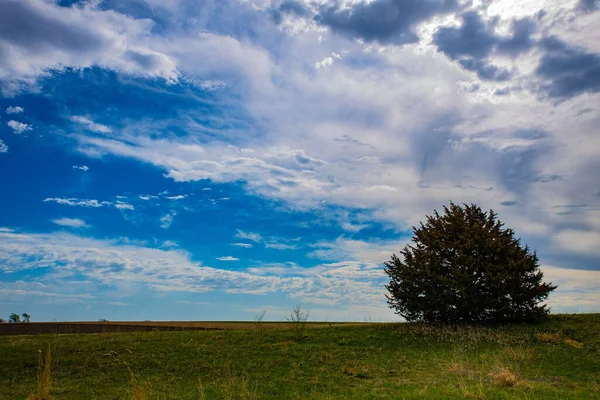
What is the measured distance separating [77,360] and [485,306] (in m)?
25.2

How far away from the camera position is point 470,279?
91.1ft

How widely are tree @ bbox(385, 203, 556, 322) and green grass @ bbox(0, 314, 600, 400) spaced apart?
5.38 feet

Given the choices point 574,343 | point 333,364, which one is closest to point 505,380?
point 333,364

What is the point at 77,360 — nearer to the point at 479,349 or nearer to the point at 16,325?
the point at 479,349

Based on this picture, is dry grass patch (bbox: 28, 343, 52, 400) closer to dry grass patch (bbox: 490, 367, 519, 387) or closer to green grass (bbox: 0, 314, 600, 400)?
green grass (bbox: 0, 314, 600, 400)

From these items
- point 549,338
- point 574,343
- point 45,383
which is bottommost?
point 574,343

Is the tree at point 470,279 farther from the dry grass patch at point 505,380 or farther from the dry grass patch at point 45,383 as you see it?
the dry grass patch at point 45,383

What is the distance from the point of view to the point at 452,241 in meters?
30.1

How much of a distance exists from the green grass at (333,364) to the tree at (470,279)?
5.38 feet

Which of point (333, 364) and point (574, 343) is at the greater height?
point (574, 343)

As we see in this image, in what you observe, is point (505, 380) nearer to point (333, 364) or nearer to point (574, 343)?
point (333, 364)

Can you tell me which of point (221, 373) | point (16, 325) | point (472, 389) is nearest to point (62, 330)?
point (16, 325)

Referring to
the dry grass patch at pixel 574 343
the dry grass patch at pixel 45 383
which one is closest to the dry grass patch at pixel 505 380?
the dry grass patch at pixel 574 343

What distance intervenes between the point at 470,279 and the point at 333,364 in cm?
1290
